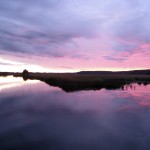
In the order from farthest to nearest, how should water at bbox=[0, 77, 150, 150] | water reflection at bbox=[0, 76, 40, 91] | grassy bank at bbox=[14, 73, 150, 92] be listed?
1. water reflection at bbox=[0, 76, 40, 91]
2. grassy bank at bbox=[14, 73, 150, 92]
3. water at bbox=[0, 77, 150, 150]

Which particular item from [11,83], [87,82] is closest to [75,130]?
[87,82]

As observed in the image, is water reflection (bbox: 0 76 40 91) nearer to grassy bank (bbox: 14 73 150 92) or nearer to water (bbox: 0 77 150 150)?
grassy bank (bbox: 14 73 150 92)

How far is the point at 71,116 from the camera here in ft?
63.2

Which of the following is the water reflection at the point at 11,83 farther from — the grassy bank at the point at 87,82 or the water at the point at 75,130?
the water at the point at 75,130

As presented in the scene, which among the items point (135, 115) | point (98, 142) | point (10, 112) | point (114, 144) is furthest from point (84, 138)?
point (10, 112)

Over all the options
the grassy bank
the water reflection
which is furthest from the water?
the water reflection

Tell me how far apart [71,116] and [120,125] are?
4783 mm

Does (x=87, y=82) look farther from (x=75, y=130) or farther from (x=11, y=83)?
(x=75, y=130)

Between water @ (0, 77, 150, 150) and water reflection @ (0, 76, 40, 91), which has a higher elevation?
water reflection @ (0, 76, 40, 91)

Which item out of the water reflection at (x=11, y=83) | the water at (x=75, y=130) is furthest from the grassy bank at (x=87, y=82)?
the water at (x=75, y=130)

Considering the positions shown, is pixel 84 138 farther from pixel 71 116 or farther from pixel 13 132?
pixel 71 116

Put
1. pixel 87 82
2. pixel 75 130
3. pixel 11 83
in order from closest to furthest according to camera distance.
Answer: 1. pixel 75 130
2. pixel 87 82
3. pixel 11 83

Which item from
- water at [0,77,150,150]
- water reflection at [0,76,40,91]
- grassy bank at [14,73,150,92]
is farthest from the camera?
water reflection at [0,76,40,91]

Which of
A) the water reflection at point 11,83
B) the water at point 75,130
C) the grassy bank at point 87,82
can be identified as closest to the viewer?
the water at point 75,130
